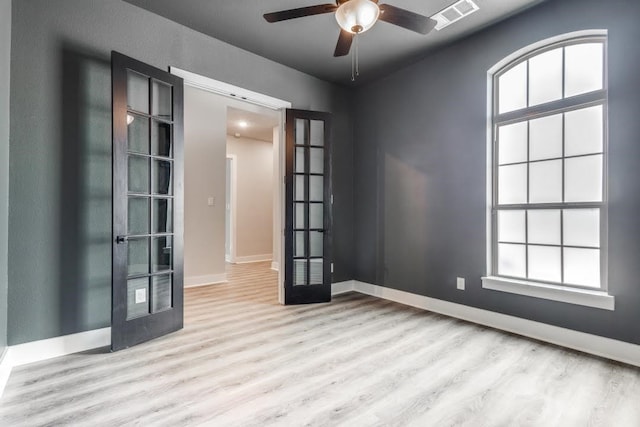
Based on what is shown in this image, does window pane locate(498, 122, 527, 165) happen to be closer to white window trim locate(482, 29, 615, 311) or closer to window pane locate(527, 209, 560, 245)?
white window trim locate(482, 29, 615, 311)

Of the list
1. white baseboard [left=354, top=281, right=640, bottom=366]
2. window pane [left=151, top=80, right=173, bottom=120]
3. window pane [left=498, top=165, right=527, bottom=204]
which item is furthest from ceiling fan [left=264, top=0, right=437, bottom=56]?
white baseboard [left=354, top=281, right=640, bottom=366]

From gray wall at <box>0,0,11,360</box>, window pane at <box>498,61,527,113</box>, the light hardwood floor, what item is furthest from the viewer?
window pane at <box>498,61,527,113</box>

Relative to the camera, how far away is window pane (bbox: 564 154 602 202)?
255 cm

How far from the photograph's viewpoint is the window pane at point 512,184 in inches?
118

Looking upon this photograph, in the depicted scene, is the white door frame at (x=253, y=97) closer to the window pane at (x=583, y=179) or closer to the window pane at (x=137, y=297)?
the window pane at (x=137, y=297)

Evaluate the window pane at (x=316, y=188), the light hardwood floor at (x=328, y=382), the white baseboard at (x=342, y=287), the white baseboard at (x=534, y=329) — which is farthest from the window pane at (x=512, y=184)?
the white baseboard at (x=342, y=287)

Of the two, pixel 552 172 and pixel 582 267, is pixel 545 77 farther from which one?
pixel 582 267

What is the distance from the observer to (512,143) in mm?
3088

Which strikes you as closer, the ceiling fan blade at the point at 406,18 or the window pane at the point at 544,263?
the ceiling fan blade at the point at 406,18

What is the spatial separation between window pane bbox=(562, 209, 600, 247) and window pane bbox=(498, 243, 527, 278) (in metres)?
0.40

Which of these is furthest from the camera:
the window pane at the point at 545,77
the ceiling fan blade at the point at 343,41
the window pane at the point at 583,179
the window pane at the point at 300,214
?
the window pane at the point at 300,214

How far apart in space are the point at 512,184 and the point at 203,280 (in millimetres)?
4262

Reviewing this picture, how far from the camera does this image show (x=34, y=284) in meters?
2.34

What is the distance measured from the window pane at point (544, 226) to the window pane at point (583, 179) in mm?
188
